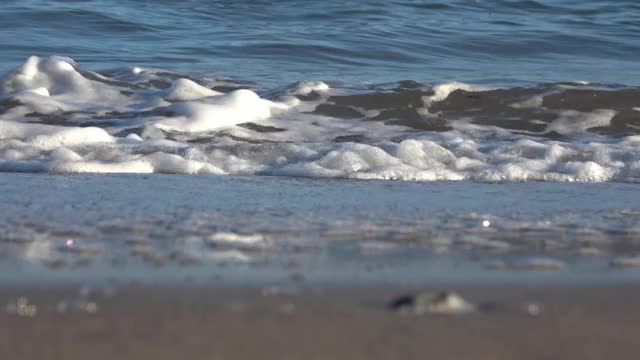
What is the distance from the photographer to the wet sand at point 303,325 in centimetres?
167

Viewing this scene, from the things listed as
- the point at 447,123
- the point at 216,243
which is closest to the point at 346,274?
the point at 216,243

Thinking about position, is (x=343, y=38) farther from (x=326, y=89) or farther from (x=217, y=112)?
(x=217, y=112)

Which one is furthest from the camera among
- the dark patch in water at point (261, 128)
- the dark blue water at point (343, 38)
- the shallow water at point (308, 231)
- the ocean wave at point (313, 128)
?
the dark blue water at point (343, 38)

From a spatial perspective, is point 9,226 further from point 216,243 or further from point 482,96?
point 482,96

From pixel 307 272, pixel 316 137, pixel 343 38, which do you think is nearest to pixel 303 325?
pixel 307 272

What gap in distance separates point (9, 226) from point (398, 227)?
0.90 metres

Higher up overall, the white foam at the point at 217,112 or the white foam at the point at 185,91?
the white foam at the point at 217,112

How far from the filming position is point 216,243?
2518 millimetres

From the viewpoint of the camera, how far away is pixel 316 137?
4969mm

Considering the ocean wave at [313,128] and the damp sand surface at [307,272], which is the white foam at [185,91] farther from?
the damp sand surface at [307,272]

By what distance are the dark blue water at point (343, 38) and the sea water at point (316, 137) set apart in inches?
1.3

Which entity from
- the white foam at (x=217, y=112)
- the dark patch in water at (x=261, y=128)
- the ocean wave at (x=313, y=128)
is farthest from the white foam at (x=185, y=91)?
the dark patch in water at (x=261, y=128)

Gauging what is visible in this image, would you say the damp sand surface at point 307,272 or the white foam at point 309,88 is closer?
the damp sand surface at point 307,272

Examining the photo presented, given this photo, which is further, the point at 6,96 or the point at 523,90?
the point at 523,90
